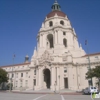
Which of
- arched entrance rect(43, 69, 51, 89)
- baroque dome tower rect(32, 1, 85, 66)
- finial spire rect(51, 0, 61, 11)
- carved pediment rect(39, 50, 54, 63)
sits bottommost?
arched entrance rect(43, 69, 51, 89)

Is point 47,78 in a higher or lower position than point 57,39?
lower

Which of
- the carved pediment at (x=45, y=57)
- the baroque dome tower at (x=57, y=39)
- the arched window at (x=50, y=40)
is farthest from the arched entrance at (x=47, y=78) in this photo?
the arched window at (x=50, y=40)

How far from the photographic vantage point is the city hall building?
54.0 metres

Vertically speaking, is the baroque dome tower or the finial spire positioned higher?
the finial spire

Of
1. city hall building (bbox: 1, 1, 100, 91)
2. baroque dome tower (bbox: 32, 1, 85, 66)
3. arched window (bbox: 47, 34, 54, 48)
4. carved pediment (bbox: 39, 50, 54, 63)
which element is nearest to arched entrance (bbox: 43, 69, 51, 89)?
city hall building (bbox: 1, 1, 100, 91)

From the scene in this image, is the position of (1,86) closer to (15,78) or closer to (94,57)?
(15,78)

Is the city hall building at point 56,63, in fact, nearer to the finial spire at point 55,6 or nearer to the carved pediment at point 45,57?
the carved pediment at point 45,57

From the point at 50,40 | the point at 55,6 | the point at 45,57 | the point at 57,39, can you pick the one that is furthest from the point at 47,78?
the point at 55,6

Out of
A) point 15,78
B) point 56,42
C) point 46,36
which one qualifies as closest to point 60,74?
point 56,42

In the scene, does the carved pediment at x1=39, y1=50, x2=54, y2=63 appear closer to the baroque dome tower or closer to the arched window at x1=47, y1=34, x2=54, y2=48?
the baroque dome tower

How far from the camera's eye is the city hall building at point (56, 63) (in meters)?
54.0

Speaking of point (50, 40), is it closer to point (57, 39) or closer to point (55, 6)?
point (57, 39)

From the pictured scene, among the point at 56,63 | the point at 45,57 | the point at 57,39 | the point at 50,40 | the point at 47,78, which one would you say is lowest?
the point at 47,78

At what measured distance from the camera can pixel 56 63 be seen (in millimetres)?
55156
